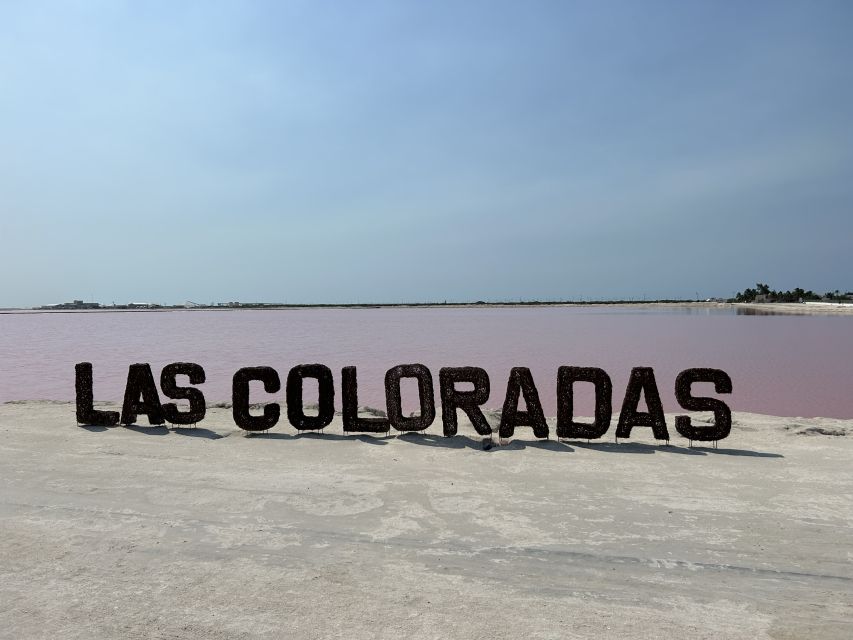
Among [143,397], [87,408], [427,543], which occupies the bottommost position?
[427,543]

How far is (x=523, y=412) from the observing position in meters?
9.89

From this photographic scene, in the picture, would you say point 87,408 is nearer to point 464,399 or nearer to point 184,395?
point 184,395

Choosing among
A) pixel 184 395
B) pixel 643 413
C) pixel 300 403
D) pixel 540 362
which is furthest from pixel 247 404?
pixel 540 362

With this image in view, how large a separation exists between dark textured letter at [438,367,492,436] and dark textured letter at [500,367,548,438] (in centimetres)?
37

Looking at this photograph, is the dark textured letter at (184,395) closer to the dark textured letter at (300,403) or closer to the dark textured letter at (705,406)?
the dark textured letter at (300,403)

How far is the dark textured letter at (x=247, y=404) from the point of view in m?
10.2

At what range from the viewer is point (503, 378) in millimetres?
19094

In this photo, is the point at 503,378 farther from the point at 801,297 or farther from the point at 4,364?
the point at 801,297

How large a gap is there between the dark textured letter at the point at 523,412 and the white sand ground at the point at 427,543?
827 millimetres

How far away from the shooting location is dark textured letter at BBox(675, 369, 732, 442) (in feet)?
30.1

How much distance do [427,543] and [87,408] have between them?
9.06 metres

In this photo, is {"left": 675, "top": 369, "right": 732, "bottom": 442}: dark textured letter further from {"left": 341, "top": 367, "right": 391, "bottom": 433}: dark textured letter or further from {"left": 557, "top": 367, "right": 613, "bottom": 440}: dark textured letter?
{"left": 341, "top": 367, "right": 391, "bottom": 433}: dark textured letter

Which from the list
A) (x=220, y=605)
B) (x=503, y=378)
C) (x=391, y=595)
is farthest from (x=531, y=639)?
(x=503, y=378)

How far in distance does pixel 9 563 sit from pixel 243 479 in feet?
9.21
